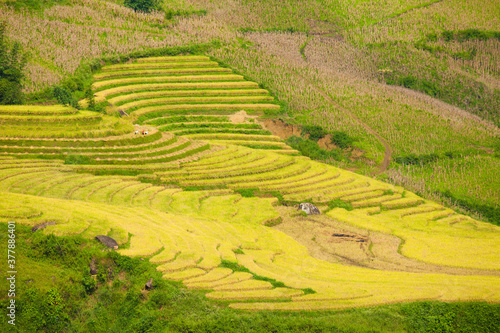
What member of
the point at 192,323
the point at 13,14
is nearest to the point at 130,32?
the point at 13,14

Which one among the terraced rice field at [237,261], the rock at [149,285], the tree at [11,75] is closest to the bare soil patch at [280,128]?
the tree at [11,75]

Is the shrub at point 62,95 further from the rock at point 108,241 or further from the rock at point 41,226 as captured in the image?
the rock at point 108,241

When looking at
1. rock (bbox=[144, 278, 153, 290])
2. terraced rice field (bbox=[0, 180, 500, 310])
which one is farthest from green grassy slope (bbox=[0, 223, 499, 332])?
terraced rice field (bbox=[0, 180, 500, 310])

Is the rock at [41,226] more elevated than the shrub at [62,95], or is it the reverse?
the shrub at [62,95]

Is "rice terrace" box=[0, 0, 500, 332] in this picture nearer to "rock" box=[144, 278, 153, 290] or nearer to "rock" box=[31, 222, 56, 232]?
Result: "rock" box=[144, 278, 153, 290]

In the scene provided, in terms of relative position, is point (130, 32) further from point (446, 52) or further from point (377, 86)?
point (446, 52)

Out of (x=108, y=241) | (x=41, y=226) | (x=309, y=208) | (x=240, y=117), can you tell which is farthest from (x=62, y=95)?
(x=108, y=241)
